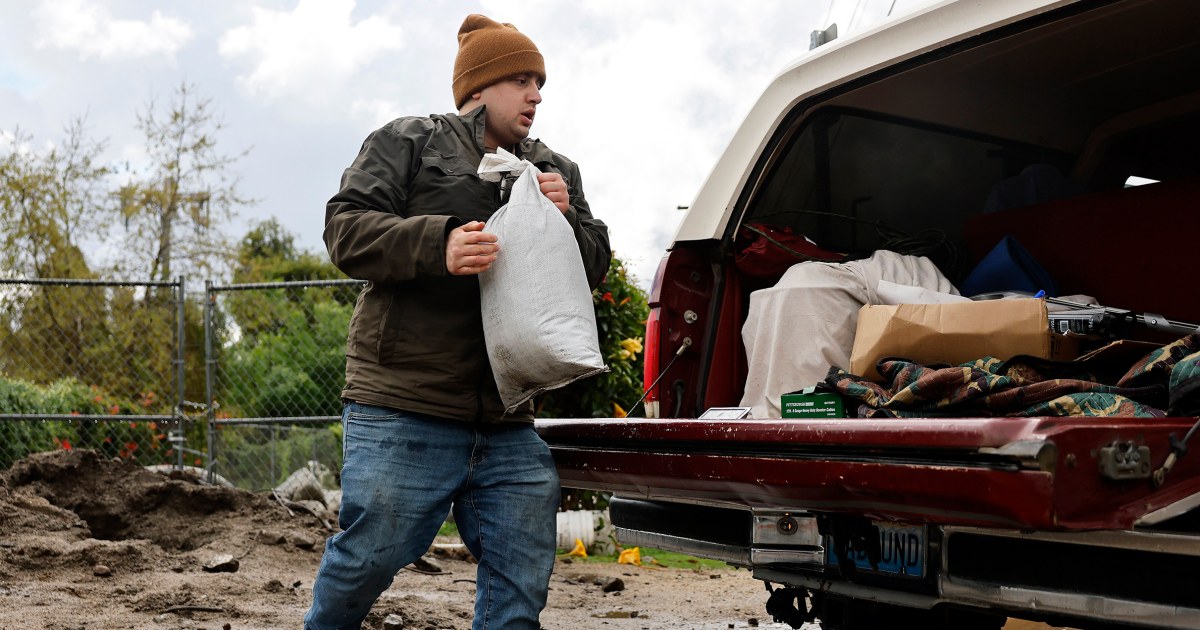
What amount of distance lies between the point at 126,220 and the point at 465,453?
1619 cm

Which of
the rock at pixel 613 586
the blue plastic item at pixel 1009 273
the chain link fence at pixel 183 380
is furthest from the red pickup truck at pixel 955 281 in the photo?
the chain link fence at pixel 183 380

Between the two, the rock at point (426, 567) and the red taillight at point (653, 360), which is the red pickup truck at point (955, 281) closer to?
the red taillight at point (653, 360)

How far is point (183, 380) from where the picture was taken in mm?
8586

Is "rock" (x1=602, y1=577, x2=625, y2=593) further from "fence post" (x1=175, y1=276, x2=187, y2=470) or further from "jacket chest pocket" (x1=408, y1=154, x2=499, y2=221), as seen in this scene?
"fence post" (x1=175, y1=276, x2=187, y2=470)

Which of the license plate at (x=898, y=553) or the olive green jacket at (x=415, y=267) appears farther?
the olive green jacket at (x=415, y=267)

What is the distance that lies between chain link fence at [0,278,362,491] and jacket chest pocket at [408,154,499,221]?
547cm

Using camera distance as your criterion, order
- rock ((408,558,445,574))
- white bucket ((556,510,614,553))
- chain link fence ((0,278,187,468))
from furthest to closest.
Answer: chain link fence ((0,278,187,468))
white bucket ((556,510,614,553))
rock ((408,558,445,574))

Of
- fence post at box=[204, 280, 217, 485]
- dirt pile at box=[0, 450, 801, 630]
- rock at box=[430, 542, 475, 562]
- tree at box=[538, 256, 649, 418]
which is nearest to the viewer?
dirt pile at box=[0, 450, 801, 630]

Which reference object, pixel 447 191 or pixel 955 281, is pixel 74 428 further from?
pixel 955 281

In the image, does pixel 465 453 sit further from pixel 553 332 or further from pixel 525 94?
pixel 525 94

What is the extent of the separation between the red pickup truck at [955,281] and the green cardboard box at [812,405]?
245 millimetres

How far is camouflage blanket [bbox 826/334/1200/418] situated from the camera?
7.90 ft

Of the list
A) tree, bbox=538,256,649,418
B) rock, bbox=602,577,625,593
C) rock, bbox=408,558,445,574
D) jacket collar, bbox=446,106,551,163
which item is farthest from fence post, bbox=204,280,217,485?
jacket collar, bbox=446,106,551,163

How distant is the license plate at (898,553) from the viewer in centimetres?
249
